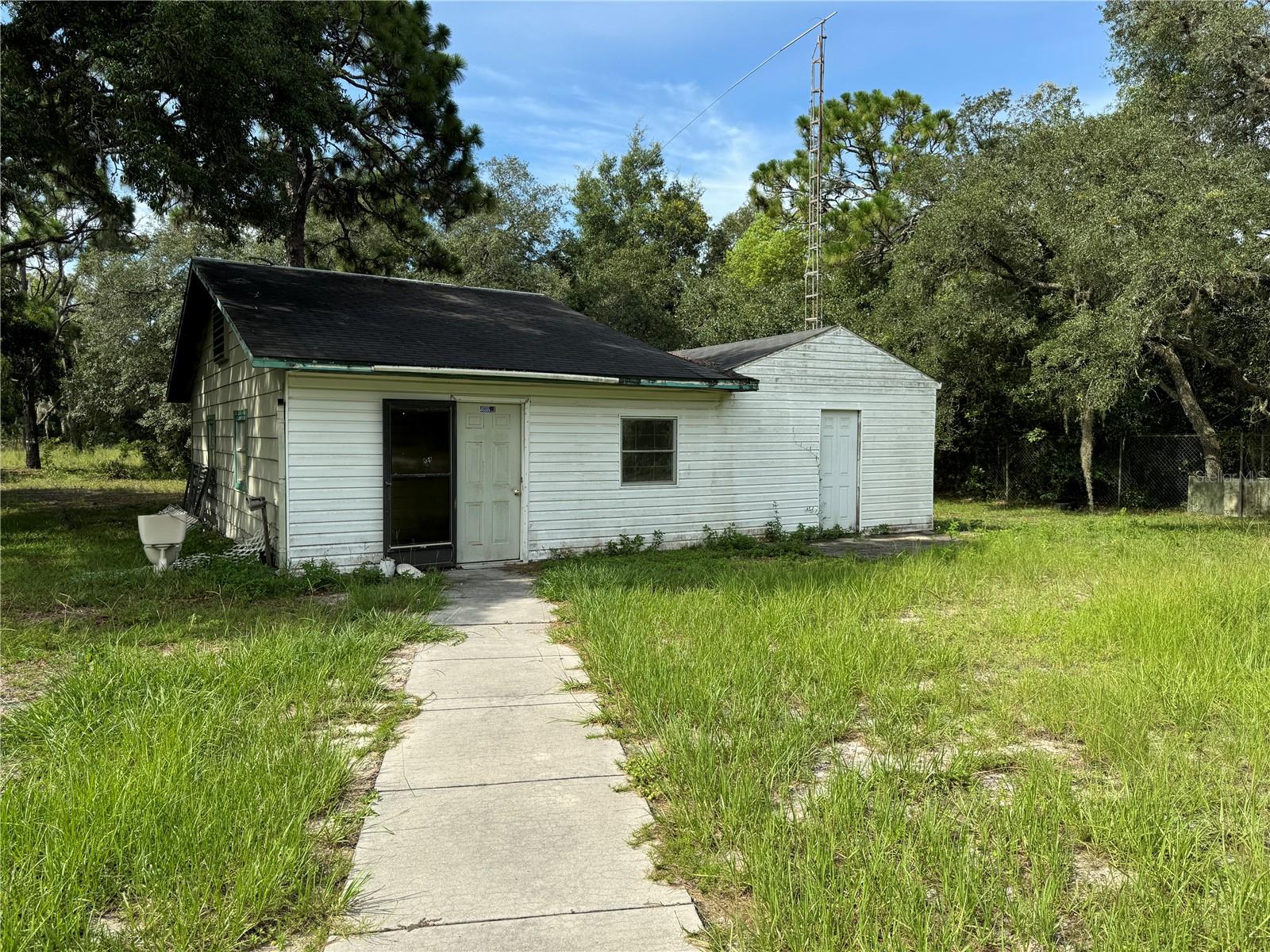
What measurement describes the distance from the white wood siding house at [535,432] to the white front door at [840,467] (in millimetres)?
30

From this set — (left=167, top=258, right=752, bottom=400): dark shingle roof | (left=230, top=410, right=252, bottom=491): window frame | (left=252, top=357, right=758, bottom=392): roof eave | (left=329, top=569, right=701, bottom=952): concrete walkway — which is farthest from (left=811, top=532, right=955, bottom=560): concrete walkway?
(left=230, top=410, right=252, bottom=491): window frame

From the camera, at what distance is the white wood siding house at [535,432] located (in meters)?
8.72

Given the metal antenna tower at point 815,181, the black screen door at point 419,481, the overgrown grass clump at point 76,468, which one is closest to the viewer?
the black screen door at point 419,481

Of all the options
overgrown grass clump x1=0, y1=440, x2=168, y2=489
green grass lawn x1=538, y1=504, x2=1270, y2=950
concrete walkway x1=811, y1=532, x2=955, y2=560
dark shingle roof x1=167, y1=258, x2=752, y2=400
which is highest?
dark shingle roof x1=167, y1=258, x2=752, y2=400

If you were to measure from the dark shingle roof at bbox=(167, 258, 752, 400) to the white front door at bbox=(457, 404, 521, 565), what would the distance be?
30.8 inches

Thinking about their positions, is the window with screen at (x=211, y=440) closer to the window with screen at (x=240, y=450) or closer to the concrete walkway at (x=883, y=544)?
the window with screen at (x=240, y=450)

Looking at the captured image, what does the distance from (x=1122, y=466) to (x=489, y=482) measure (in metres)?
14.8

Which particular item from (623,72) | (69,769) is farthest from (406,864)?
(623,72)

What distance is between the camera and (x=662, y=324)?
2666 centimetres

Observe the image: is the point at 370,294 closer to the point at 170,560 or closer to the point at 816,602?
the point at 170,560

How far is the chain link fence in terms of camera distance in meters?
16.2

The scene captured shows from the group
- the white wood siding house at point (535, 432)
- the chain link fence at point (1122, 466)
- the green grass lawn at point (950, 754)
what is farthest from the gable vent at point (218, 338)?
the chain link fence at point (1122, 466)

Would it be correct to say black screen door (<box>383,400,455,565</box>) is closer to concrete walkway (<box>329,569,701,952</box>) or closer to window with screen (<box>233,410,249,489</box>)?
window with screen (<box>233,410,249,489</box>)

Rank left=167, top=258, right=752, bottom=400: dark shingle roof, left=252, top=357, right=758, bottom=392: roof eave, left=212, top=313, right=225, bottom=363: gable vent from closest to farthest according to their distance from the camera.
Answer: left=252, top=357, right=758, bottom=392: roof eave → left=167, top=258, right=752, bottom=400: dark shingle roof → left=212, top=313, right=225, bottom=363: gable vent
